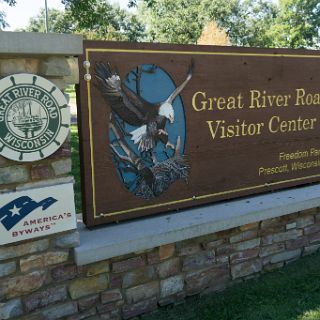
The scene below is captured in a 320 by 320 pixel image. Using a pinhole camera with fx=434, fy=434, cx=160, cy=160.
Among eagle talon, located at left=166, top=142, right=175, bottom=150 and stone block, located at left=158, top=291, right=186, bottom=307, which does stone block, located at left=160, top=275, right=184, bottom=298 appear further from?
eagle talon, located at left=166, top=142, right=175, bottom=150

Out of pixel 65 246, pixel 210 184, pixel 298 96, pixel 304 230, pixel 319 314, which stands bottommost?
pixel 319 314

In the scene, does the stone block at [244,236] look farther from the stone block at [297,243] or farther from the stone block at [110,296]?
the stone block at [110,296]

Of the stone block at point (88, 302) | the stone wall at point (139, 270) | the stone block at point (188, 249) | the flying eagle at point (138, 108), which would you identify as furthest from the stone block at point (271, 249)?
the stone block at point (88, 302)

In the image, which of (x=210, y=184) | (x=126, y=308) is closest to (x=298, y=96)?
(x=210, y=184)

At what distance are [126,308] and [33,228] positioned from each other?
3.27 feet

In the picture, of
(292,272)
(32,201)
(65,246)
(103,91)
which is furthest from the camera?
(292,272)

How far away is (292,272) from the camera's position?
13.0ft

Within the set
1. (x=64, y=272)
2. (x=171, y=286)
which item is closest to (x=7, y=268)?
(x=64, y=272)

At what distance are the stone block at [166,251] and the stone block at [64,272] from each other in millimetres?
676

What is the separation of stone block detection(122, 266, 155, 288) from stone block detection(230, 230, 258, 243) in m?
→ 0.81

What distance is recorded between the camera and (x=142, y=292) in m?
3.29

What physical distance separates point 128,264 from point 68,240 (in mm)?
530

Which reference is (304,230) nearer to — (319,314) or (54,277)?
(319,314)

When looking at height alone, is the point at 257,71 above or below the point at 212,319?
above
